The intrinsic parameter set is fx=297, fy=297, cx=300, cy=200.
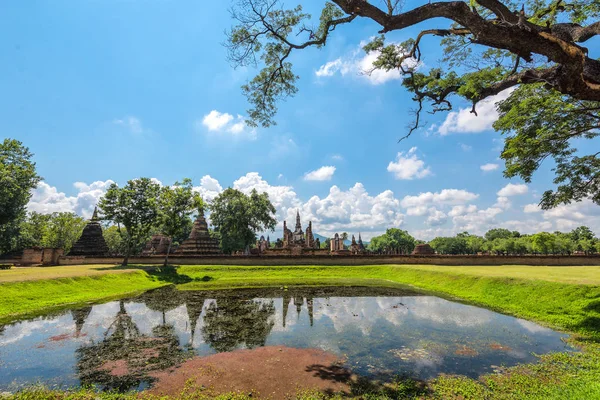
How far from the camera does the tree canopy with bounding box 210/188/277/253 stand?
1917 inches

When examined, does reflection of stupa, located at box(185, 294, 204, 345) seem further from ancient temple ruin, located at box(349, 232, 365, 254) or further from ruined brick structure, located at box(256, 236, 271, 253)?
ancient temple ruin, located at box(349, 232, 365, 254)

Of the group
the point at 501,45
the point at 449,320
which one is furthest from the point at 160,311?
the point at 501,45

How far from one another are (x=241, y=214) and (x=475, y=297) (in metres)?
36.7

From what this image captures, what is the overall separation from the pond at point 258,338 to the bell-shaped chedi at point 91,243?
29838 mm

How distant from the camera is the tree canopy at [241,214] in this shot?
48.7 m

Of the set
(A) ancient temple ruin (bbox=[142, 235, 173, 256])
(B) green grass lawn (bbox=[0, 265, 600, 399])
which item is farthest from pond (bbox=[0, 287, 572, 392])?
(A) ancient temple ruin (bbox=[142, 235, 173, 256])

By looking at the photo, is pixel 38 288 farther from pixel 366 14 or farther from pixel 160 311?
pixel 366 14

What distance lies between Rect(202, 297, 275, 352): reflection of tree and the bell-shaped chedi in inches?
1298

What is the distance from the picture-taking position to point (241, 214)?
48.6 metres

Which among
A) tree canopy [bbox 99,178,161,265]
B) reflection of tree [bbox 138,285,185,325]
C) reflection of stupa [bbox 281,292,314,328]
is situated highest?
tree canopy [bbox 99,178,161,265]

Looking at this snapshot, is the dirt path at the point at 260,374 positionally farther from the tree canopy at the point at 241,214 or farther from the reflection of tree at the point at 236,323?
the tree canopy at the point at 241,214

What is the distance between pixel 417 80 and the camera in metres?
11.5

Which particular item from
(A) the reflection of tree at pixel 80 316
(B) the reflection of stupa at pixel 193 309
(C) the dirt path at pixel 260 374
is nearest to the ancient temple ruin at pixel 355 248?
(B) the reflection of stupa at pixel 193 309

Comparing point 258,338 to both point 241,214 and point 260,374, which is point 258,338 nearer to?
point 260,374
